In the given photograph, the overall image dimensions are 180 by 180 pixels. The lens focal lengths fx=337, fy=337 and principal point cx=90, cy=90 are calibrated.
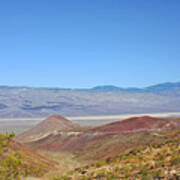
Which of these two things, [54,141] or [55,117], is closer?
[54,141]

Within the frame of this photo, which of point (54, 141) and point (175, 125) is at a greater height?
point (175, 125)

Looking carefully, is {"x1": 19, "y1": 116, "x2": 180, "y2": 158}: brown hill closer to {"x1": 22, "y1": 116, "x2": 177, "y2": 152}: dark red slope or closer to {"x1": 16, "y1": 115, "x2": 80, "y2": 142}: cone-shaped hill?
{"x1": 22, "y1": 116, "x2": 177, "y2": 152}: dark red slope

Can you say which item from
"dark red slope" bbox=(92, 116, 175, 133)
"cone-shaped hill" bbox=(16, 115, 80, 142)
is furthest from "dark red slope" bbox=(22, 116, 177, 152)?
"cone-shaped hill" bbox=(16, 115, 80, 142)

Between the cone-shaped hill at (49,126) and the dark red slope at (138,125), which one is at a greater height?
the dark red slope at (138,125)

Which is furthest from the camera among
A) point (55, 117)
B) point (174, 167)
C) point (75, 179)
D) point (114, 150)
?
point (55, 117)

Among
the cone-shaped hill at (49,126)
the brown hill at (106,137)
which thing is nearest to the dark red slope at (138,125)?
the brown hill at (106,137)

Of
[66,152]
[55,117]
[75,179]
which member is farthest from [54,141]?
[75,179]

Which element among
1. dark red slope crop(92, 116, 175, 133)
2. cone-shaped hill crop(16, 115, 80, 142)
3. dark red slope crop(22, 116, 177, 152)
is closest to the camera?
dark red slope crop(22, 116, 177, 152)

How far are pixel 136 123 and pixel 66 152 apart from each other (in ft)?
50.6

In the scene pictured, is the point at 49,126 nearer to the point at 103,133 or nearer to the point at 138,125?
the point at 103,133

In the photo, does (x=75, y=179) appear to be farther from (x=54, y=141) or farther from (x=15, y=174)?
(x=54, y=141)

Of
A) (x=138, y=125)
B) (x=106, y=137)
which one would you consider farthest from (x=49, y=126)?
(x=106, y=137)

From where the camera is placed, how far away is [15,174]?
16969 millimetres

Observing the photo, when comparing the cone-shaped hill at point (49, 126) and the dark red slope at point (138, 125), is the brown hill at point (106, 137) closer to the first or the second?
the dark red slope at point (138, 125)
